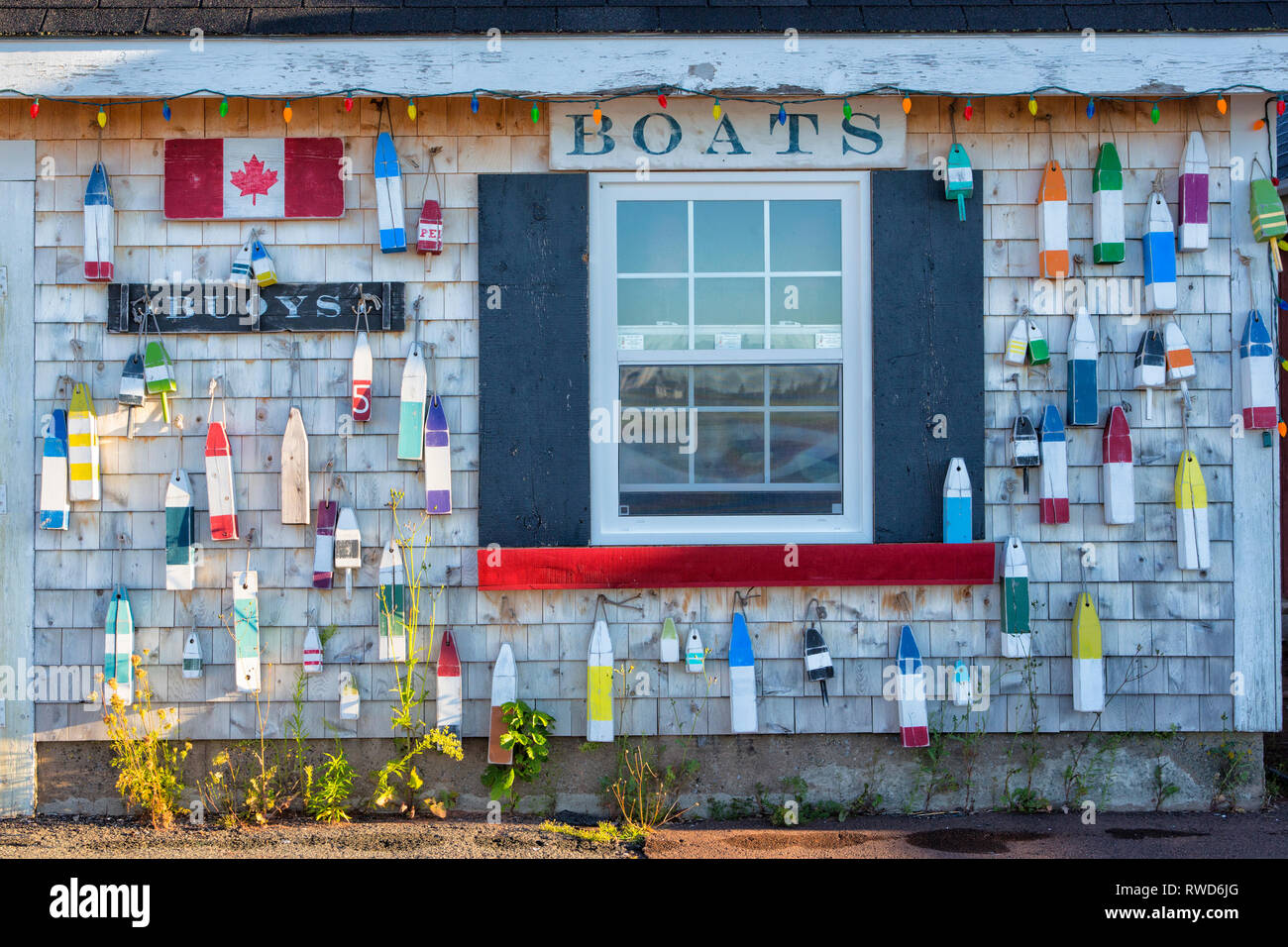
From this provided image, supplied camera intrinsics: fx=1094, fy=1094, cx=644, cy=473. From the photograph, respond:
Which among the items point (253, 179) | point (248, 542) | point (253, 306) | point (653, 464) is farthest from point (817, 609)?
point (253, 179)

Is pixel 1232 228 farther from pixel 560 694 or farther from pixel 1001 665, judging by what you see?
pixel 560 694

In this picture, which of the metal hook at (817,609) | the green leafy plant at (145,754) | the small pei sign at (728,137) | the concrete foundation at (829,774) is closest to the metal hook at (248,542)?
the green leafy plant at (145,754)

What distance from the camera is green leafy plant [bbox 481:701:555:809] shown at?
4555mm

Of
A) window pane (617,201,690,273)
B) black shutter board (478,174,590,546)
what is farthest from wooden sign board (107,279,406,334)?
window pane (617,201,690,273)

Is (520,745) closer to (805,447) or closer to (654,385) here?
(654,385)

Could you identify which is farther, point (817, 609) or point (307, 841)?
point (817, 609)

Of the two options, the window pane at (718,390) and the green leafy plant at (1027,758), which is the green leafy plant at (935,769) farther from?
the window pane at (718,390)

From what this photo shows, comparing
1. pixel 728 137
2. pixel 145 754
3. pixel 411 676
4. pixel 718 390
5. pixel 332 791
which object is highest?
pixel 728 137

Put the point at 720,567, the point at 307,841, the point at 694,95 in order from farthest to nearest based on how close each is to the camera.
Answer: the point at 720,567
the point at 694,95
the point at 307,841

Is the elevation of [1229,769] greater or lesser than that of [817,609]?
lesser

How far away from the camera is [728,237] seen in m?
4.86

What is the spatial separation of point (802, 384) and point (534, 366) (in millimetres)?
1183

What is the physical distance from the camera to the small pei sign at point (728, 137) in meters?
4.73

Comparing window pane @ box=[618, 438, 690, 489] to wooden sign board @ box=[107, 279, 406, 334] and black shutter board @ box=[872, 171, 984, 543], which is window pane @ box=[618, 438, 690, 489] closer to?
black shutter board @ box=[872, 171, 984, 543]
